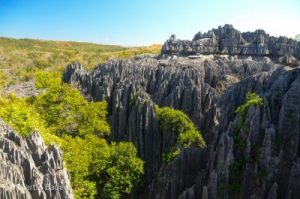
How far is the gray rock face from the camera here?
308 ft

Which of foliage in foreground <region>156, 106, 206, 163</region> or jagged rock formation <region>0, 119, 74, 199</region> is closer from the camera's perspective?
jagged rock formation <region>0, 119, 74, 199</region>

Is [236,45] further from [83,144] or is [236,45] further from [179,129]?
[83,144]

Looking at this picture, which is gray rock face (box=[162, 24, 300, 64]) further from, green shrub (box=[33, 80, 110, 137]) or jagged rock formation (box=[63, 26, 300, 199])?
green shrub (box=[33, 80, 110, 137])

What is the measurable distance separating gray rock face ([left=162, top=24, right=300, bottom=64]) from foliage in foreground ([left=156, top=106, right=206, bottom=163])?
53641 millimetres

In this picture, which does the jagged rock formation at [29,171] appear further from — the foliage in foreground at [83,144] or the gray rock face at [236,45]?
the gray rock face at [236,45]

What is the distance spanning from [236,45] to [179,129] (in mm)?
62204

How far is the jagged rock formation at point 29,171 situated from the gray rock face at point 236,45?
76.5 meters

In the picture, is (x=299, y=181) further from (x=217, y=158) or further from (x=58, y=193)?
(x=58, y=193)

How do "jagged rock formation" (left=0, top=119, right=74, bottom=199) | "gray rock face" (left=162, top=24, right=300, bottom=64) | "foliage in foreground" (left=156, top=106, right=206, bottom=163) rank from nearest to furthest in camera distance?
"jagged rock formation" (left=0, top=119, right=74, bottom=199) < "foliage in foreground" (left=156, top=106, right=206, bottom=163) < "gray rock face" (left=162, top=24, right=300, bottom=64)

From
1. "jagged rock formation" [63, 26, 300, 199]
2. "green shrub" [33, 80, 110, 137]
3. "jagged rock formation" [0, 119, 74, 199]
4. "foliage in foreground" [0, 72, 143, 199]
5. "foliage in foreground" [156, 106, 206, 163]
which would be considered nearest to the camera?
"jagged rock formation" [0, 119, 74, 199]

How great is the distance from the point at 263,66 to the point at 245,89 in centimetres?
3050

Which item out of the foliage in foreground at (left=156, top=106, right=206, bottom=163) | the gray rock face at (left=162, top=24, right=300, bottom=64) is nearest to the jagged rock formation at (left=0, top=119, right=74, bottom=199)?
the foliage in foreground at (left=156, top=106, right=206, bottom=163)

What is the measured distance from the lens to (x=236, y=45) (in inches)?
3900

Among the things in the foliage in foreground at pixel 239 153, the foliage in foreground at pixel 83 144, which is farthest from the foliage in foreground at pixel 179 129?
the foliage in foreground at pixel 239 153
